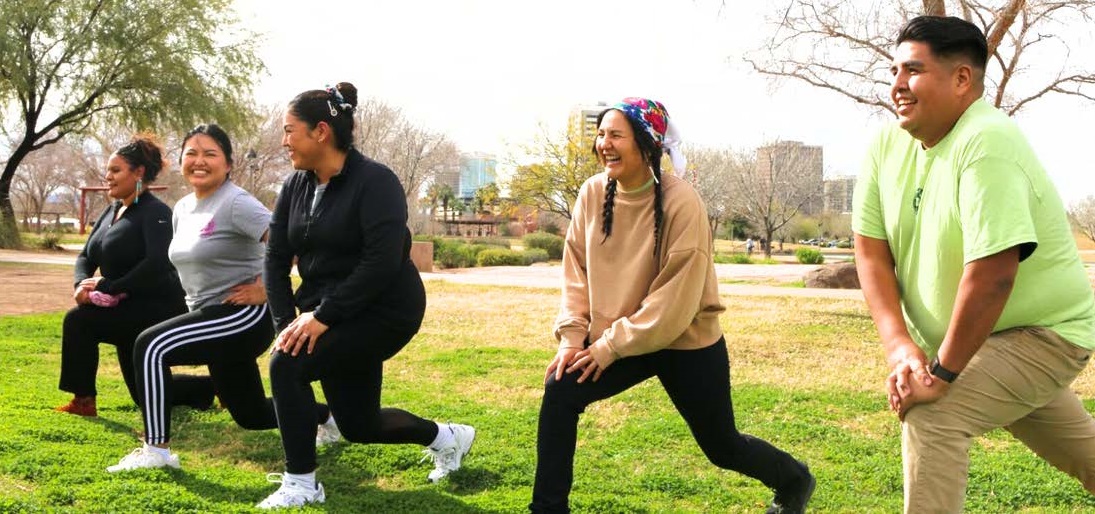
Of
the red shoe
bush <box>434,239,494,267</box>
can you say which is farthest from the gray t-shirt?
bush <box>434,239,494,267</box>

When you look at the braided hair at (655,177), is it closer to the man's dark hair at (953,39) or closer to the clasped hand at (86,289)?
the man's dark hair at (953,39)

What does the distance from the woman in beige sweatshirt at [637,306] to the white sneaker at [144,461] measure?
224 centimetres

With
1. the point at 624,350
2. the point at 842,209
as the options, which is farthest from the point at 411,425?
the point at 842,209

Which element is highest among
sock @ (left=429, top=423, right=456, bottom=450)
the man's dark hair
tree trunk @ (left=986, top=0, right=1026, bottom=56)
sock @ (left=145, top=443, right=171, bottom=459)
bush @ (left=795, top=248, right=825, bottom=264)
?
tree trunk @ (left=986, top=0, right=1026, bottom=56)

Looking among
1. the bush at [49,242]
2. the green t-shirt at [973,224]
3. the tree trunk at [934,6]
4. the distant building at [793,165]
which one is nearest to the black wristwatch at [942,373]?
the green t-shirt at [973,224]

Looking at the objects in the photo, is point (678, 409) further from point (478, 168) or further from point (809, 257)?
point (478, 168)

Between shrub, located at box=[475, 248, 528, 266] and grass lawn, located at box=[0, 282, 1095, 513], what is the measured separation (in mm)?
22677

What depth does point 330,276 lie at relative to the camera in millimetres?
4258

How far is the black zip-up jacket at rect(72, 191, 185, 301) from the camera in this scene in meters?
5.72

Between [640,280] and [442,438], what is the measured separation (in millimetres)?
1703

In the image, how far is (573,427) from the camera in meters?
3.61

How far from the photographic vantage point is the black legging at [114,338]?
231 inches

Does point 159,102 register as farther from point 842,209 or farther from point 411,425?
point 842,209

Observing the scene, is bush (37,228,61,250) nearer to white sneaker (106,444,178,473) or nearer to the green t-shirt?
white sneaker (106,444,178,473)
